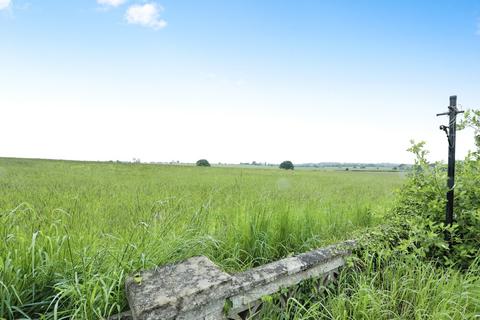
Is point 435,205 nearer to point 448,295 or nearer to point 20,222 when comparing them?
point 448,295

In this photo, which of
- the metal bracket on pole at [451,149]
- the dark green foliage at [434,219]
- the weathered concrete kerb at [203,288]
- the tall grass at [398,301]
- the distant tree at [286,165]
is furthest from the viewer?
the distant tree at [286,165]

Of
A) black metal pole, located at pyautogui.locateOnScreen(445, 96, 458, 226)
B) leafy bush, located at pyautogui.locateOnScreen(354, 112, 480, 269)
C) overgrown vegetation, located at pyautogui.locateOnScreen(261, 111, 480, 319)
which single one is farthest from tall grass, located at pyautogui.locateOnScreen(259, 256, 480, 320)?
black metal pole, located at pyautogui.locateOnScreen(445, 96, 458, 226)

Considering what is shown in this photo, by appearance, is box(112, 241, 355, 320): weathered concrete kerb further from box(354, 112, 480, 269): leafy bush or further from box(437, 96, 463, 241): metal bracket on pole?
box(437, 96, 463, 241): metal bracket on pole

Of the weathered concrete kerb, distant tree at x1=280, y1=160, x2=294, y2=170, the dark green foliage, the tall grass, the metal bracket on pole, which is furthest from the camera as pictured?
distant tree at x1=280, y1=160, x2=294, y2=170

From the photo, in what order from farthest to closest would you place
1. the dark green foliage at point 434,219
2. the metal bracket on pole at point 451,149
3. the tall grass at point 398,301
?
the metal bracket on pole at point 451,149, the dark green foliage at point 434,219, the tall grass at point 398,301

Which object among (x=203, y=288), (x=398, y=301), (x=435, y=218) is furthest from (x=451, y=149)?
(x=203, y=288)

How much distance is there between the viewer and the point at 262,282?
2.04 m

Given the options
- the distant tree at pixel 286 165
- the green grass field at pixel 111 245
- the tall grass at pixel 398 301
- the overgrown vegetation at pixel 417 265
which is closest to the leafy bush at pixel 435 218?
the overgrown vegetation at pixel 417 265

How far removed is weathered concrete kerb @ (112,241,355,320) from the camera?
155 centimetres

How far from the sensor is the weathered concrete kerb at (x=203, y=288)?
5.08 feet

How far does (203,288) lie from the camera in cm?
166

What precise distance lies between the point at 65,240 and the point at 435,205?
381 cm

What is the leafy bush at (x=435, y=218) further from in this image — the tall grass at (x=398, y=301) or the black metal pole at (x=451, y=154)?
the tall grass at (x=398, y=301)

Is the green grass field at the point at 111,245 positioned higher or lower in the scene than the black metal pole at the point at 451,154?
lower
